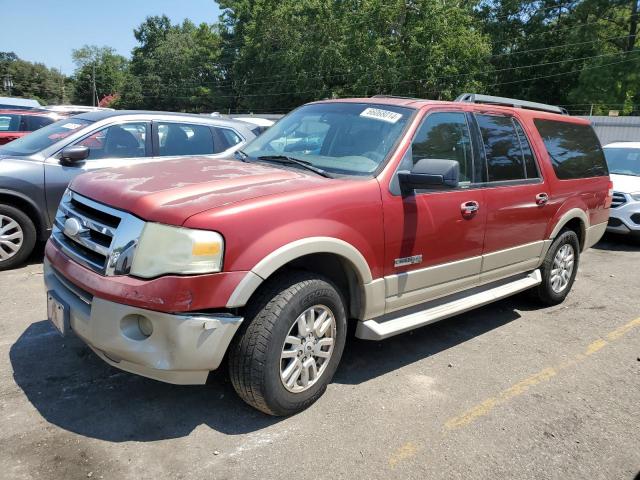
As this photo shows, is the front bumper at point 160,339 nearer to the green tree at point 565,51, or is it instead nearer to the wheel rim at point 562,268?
the wheel rim at point 562,268

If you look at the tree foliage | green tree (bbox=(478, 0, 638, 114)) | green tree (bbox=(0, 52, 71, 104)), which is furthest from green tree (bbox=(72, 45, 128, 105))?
green tree (bbox=(478, 0, 638, 114))

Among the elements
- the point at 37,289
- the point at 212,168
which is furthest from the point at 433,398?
the point at 37,289

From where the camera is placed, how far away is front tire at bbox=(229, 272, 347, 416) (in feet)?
9.47

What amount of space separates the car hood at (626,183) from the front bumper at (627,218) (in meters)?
0.29

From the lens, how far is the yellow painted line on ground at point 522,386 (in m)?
3.29

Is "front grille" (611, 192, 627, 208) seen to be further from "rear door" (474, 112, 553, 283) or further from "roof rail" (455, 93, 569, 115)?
"rear door" (474, 112, 553, 283)

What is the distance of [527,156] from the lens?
15.6ft

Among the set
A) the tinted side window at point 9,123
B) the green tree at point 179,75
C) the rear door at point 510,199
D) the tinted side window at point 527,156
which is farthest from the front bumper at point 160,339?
the green tree at point 179,75

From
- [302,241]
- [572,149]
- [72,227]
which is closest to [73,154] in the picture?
[72,227]

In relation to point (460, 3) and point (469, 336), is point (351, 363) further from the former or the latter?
point (460, 3)

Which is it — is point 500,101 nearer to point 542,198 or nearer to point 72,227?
point 542,198

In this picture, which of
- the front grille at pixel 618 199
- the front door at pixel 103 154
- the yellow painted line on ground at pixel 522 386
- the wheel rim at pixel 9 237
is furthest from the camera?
the front grille at pixel 618 199

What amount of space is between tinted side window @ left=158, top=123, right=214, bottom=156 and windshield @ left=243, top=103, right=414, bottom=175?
2.44m

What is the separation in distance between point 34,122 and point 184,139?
252 inches
